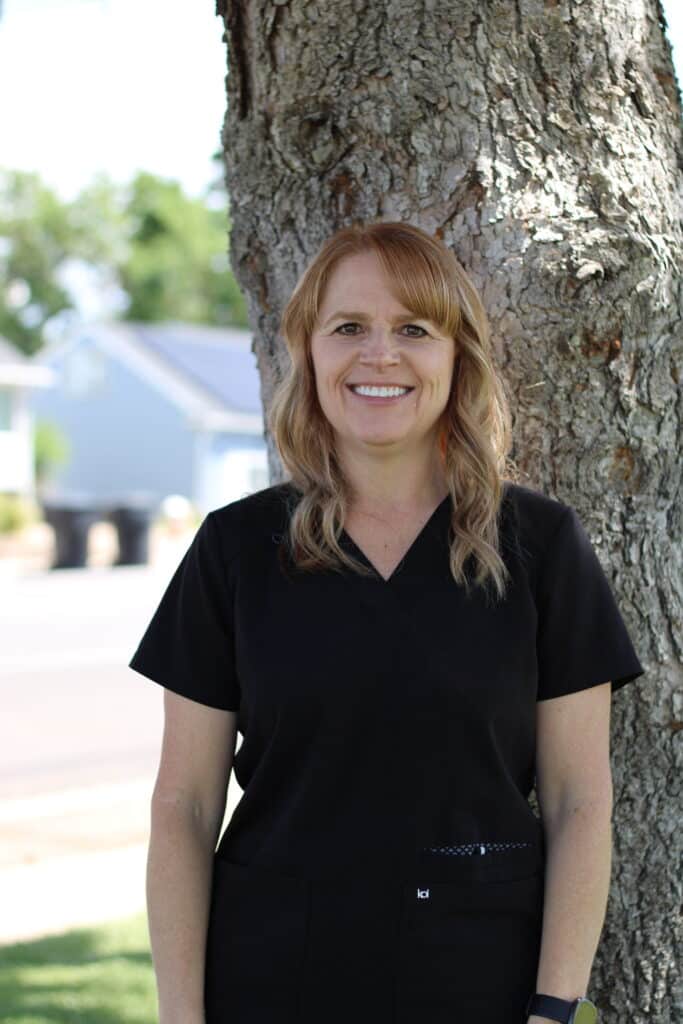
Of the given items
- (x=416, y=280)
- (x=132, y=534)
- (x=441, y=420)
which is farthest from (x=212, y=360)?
(x=416, y=280)

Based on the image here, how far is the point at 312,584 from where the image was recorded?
7.14 feet

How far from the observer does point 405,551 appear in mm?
2238

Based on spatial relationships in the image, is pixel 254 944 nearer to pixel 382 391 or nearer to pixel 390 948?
pixel 390 948

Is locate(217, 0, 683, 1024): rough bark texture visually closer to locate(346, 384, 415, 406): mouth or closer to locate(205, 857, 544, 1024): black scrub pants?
locate(346, 384, 415, 406): mouth

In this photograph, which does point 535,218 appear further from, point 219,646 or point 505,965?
point 505,965

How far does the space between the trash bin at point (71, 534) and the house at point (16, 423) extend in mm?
7392

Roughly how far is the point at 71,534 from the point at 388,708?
70.1 ft

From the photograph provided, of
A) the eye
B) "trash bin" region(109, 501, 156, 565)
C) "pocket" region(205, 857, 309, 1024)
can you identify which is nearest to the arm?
"pocket" region(205, 857, 309, 1024)

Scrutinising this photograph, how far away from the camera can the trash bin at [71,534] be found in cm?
2286

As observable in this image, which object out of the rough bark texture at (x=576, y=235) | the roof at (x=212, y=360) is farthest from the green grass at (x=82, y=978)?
the roof at (x=212, y=360)

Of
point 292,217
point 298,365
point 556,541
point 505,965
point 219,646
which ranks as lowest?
point 505,965

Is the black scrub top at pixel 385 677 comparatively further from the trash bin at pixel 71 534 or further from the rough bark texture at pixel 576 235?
the trash bin at pixel 71 534

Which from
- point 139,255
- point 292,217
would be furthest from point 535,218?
point 139,255

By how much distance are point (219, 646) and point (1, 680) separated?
10066mm
